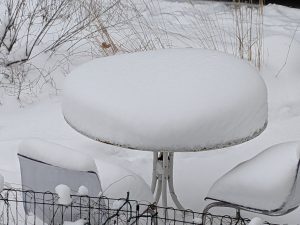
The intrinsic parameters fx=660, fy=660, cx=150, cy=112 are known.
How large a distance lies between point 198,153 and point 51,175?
4.54ft

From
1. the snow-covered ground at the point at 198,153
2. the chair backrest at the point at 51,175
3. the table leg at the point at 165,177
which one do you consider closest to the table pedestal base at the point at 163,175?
the table leg at the point at 165,177

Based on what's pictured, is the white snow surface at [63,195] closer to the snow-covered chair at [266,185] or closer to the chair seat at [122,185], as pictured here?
the chair seat at [122,185]

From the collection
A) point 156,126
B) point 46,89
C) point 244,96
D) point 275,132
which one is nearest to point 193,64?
point 244,96

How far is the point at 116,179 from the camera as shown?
2.75 metres

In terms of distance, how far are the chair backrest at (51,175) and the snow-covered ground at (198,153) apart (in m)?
0.70

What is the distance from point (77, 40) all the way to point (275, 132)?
1991 mm

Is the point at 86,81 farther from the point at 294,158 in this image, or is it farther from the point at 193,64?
the point at 294,158

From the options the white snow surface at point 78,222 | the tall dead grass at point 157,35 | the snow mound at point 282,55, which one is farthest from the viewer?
the tall dead grass at point 157,35

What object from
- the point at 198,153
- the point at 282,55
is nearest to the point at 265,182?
the point at 198,153

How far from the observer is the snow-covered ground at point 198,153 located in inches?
139

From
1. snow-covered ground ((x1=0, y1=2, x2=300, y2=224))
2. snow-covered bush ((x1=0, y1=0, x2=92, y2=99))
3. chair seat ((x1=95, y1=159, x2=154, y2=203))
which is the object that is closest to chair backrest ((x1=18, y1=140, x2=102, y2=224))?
chair seat ((x1=95, y1=159, x2=154, y2=203))

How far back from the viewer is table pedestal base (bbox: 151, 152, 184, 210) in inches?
120

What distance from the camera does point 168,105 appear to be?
2.49 m

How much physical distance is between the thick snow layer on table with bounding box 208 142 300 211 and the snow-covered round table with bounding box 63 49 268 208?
→ 0.51 feet
